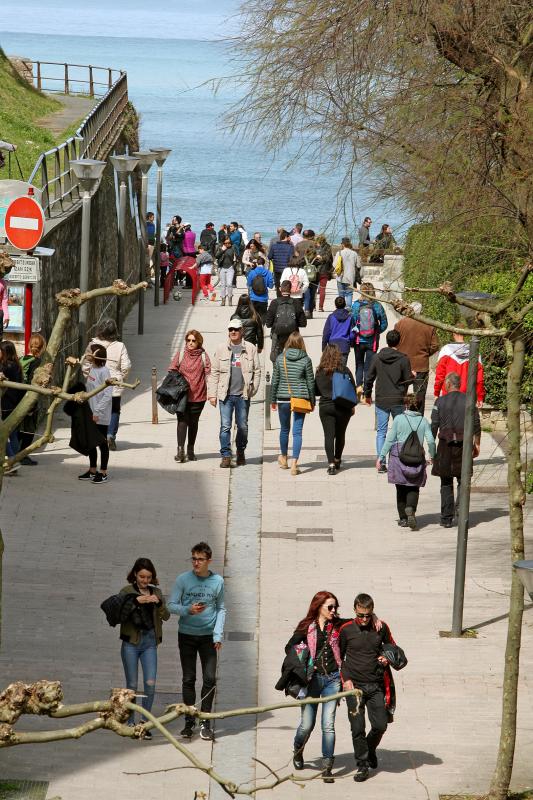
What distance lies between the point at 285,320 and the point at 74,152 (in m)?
6.30

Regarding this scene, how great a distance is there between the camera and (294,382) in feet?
56.2

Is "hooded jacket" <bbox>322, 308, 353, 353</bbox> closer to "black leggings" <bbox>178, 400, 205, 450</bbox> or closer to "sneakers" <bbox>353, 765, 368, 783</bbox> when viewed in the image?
"black leggings" <bbox>178, 400, 205, 450</bbox>

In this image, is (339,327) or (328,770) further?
(339,327)

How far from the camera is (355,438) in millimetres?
19531

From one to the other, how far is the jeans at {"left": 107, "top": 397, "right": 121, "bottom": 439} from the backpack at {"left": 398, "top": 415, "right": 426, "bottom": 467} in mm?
4233

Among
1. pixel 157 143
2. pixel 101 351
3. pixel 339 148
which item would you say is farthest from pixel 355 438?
pixel 157 143

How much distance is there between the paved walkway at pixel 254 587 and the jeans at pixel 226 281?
1120 cm

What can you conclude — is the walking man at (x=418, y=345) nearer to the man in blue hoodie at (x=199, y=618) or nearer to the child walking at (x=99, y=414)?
the child walking at (x=99, y=414)

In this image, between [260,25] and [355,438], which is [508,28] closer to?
[260,25]

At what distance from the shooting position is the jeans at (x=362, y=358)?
68.6 ft

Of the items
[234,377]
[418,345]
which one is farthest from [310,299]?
[234,377]

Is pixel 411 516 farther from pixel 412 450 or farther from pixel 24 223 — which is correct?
pixel 24 223

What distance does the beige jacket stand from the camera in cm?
1709

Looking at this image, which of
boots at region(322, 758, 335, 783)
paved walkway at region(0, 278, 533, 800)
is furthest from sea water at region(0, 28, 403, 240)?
boots at region(322, 758, 335, 783)
